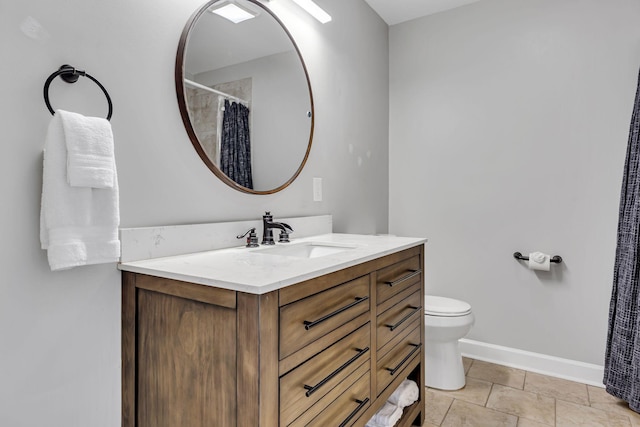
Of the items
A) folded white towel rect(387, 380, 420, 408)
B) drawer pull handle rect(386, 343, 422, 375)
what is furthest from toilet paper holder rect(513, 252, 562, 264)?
folded white towel rect(387, 380, 420, 408)

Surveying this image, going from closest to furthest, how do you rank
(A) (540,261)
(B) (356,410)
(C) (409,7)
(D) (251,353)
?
(D) (251,353) → (B) (356,410) → (A) (540,261) → (C) (409,7)

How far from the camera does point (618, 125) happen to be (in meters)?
2.15

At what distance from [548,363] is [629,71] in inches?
72.2

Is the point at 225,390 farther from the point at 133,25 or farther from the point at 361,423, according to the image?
the point at 133,25

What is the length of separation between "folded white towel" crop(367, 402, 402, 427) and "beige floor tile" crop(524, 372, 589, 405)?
106 cm

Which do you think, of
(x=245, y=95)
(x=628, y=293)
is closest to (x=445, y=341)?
(x=628, y=293)

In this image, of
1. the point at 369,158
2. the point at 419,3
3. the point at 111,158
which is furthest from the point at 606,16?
the point at 111,158

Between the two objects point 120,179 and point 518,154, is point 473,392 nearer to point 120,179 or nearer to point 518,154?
point 518,154

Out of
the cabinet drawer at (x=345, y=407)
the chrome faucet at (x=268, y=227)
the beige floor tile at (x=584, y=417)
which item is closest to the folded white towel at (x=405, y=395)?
the cabinet drawer at (x=345, y=407)

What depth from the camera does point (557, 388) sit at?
219 centimetres

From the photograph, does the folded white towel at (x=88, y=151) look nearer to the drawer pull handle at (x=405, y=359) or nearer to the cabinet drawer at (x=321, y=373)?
the cabinet drawer at (x=321, y=373)

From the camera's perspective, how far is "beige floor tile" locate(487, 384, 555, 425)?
75.0 inches

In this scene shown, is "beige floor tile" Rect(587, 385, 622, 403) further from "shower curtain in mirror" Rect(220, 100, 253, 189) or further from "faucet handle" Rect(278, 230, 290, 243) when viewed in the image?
"shower curtain in mirror" Rect(220, 100, 253, 189)

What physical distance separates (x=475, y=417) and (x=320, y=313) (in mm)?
1383
